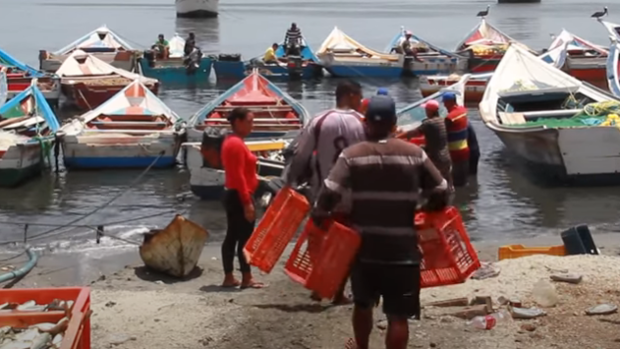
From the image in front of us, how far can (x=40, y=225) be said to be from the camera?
1261cm

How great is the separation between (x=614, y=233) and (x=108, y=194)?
768cm

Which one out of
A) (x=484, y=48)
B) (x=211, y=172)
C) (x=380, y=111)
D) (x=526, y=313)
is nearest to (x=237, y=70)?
(x=484, y=48)

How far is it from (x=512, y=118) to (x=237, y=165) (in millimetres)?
9164

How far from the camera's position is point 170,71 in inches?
1190

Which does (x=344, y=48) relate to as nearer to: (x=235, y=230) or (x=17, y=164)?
(x=17, y=164)

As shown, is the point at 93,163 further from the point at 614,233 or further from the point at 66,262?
the point at 614,233

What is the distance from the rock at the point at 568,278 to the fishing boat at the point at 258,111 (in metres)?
9.28

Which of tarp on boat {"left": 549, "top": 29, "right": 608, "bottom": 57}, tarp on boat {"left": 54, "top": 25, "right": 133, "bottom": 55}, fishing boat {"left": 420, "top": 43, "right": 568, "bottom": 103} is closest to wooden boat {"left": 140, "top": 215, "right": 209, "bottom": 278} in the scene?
fishing boat {"left": 420, "top": 43, "right": 568, "bottom": 103}

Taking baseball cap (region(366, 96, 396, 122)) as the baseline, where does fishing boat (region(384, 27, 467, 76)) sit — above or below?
below

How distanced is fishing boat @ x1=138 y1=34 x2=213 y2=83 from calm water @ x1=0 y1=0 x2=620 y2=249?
2.57ft

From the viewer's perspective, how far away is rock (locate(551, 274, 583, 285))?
23.3ft

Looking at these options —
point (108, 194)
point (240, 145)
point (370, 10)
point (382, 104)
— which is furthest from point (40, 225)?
point (370, 10)

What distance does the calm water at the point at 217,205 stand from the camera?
13031 mm

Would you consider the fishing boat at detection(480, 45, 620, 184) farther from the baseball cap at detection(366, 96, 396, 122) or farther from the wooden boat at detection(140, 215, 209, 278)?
the baseball cap at detection(366, 96, 396, 122)
